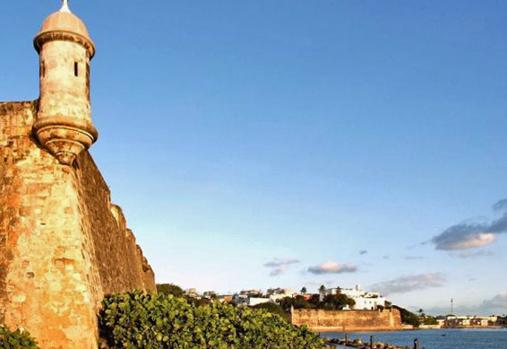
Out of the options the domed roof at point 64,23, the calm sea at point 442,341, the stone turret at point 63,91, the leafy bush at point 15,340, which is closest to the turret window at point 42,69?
the stone turret at point 63,91

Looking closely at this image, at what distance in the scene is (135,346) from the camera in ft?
48.1

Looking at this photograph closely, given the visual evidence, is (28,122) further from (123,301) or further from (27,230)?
(123,301)

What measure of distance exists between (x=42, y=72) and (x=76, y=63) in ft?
2.72

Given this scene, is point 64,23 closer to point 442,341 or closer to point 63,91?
point 63,91

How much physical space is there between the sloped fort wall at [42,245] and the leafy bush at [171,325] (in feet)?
1.90

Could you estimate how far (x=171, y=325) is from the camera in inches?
585

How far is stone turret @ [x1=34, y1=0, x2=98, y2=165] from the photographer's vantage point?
1438 centimetres

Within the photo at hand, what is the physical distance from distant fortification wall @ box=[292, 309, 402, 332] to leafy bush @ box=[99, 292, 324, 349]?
384ft

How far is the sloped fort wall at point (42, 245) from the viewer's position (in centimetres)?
1398

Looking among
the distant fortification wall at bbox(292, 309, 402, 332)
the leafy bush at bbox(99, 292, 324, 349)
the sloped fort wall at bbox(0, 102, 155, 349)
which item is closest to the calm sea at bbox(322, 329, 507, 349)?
the distant fortification wall at bbox(292, 309, 402, 332)

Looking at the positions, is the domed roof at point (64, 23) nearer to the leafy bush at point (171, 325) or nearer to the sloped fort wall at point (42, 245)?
the sloped fort wall at point (42, 245)

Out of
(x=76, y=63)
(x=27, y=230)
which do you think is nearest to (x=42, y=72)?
(x=76, y=63)

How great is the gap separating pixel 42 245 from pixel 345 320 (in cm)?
14073

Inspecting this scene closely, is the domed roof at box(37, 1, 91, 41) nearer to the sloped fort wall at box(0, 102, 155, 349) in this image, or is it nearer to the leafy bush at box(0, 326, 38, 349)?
the sloped fort wall at box(0, 102, 155, 349)
